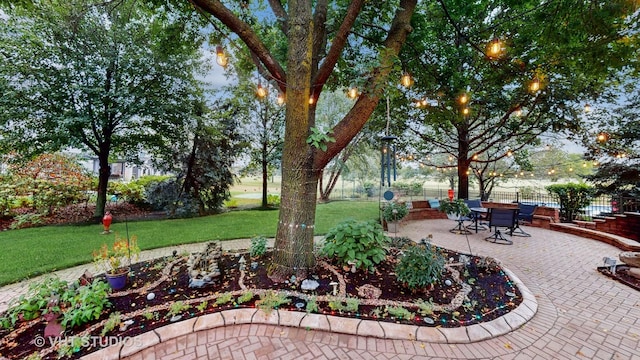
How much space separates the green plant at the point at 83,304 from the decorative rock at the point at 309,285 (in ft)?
6.94

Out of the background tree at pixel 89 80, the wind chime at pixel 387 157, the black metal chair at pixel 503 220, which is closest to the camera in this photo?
the wind chime at pixel 387 157

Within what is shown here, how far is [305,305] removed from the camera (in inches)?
105

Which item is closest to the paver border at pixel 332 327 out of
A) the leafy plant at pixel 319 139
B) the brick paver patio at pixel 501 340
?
the brick paver patio at pixel 501 340

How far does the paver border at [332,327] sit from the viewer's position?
7.32 ft

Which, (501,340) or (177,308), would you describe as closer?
(501,340)

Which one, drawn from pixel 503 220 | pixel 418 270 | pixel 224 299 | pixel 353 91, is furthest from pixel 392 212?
A: pixel 224 299

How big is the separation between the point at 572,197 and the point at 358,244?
32.9 ft

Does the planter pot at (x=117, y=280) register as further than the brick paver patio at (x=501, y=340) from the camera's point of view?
Yes

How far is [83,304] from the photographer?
93.3 inches

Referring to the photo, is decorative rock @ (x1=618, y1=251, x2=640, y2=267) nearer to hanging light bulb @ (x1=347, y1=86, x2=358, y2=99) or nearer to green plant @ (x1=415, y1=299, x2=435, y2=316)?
green plant @ (x1=415, y1=299, x2=435, y2=316)

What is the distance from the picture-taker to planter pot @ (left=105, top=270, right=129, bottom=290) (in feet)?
9.87

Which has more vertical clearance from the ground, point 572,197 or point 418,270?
Answer: point 572,197

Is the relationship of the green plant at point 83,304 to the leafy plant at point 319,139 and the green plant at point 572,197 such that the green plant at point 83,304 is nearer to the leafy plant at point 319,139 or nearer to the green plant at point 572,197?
the leafy plant at point 319,139

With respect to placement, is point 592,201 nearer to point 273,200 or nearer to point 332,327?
point 332,327
